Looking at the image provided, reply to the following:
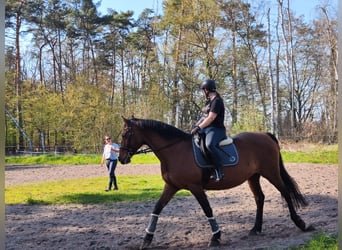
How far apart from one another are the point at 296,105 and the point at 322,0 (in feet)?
5.46

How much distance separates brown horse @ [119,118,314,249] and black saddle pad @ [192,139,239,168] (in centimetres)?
4

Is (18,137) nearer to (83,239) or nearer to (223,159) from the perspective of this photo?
(83,239)

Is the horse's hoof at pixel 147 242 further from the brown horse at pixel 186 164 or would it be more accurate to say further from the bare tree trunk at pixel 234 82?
the bare tree trunk at pixel 234 82

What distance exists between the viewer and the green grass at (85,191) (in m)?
5.68

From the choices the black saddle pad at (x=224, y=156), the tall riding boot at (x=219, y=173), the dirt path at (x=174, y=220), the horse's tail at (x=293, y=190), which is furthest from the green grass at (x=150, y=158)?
the tall riding boot at (x=219, y=173)

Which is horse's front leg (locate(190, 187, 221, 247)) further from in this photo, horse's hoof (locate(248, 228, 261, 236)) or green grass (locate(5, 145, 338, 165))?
green grass (locate(5, 145, 338, 165))

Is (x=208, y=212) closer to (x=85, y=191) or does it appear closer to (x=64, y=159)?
(x=85, y=191)

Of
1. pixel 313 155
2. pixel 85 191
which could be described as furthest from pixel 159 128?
pixel 85 191

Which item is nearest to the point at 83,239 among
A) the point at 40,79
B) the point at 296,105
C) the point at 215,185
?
the point at 215,185

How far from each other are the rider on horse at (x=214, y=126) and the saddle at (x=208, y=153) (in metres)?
0.05

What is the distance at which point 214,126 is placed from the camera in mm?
3291

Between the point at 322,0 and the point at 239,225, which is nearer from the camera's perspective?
the point at 239,225

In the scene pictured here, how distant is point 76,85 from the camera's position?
20.7ft

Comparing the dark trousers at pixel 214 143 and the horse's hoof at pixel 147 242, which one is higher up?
Answer: the dark trousers at pixel 214 143
